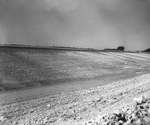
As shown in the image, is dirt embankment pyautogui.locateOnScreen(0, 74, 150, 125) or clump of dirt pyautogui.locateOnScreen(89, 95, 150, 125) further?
dirt embankment pyautogui.locateOnScreen(0, 74, 150, 125)

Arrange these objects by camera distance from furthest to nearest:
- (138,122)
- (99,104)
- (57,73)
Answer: (57,73)
(99,104)
(138,122)

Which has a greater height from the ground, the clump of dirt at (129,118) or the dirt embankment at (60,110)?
the clump of dirt at (129,118)

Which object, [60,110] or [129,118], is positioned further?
[60,110]

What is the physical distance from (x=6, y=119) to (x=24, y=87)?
6496 mm

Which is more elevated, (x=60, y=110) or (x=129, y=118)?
(x=129, y=118)

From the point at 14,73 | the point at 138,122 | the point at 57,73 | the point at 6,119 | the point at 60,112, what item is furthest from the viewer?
the point at 57,73

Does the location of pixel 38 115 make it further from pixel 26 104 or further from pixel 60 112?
pixel 26 104

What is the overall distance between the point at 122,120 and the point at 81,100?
3.70 meters

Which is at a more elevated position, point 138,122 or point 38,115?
point 138,122

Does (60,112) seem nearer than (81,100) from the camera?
Yes

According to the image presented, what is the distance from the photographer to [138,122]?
4621 millimetres

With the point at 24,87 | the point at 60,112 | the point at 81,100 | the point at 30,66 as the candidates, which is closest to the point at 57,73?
the point at 30,66

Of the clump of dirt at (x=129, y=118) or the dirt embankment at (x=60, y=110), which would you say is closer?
the clump of dirt at (x=129, y=118)

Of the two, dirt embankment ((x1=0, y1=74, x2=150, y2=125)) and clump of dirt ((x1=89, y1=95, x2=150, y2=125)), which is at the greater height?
clump of dirt ((x1=89, y1=95, x2=150, y2=125))
